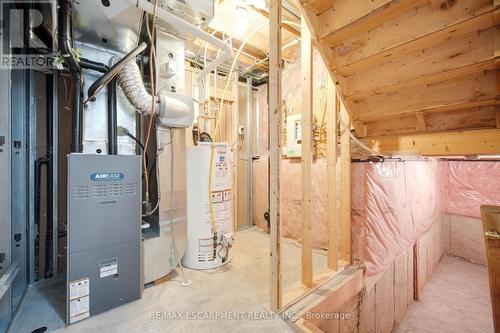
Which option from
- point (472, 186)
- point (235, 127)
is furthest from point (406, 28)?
point (472, 186)

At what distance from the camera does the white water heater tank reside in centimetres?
208

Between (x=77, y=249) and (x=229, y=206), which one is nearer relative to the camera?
(x=77, y=249)

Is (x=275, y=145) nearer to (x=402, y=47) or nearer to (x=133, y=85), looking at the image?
(x=402, y=47)

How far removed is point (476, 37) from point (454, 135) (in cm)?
76

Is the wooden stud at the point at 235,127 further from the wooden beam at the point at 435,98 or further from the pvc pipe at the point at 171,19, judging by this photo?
the wooden beam at the point at 435,98

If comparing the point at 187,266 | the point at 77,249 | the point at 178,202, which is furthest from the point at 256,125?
the point at 77,249

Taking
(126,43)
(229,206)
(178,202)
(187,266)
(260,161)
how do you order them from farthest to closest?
(260,161) → (229,206) → (187,266) → (178,202) → (126,43)

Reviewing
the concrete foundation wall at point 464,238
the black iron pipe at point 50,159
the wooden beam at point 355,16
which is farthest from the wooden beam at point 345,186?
the concrete foundation wall at point 464,238

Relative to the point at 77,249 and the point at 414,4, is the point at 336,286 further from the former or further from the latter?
the point at 414,4

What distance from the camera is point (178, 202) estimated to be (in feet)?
6.42

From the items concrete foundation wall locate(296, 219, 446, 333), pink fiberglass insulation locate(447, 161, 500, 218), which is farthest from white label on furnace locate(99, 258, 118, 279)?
pink fiberglass insulation locate(447, 161, 500, 218)

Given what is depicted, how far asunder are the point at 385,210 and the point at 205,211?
76.1 inches

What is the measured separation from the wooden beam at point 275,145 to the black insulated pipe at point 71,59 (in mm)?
1246

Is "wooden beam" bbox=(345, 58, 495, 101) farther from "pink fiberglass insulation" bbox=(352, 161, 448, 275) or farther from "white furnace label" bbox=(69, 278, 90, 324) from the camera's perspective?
"white furnace label" bbox=(69, 278, 90, 324)
